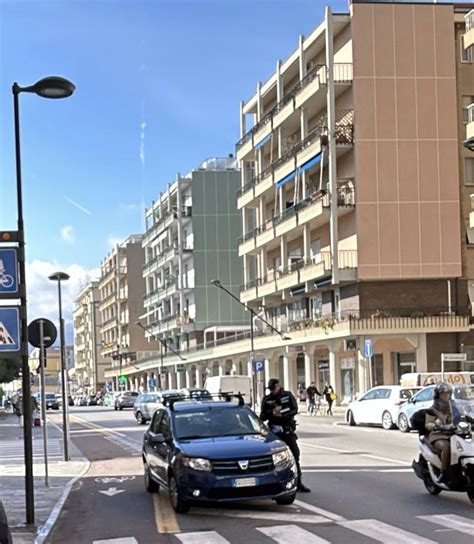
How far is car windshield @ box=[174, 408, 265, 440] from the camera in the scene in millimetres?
12531

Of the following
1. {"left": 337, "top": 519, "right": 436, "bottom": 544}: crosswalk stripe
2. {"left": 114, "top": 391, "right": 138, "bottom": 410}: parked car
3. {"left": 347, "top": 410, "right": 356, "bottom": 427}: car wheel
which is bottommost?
{"left": 114, "top": 391, "right": 138, "bottom": 410}: parked car

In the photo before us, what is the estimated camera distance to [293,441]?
13461mm

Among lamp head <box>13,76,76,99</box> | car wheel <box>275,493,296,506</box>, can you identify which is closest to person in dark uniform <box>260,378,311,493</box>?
car wheel <box>275,493,296,506</box>

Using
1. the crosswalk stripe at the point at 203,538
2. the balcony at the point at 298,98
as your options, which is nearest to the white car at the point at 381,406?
the crosswalk stripe at the point at 203,538

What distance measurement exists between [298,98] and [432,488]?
44902 millimetres

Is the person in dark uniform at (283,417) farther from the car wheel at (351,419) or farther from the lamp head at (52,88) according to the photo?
the car wheel at (351,419)

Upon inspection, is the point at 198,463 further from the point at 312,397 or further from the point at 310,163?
the point at 310,163

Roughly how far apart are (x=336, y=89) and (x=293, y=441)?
1574 inches

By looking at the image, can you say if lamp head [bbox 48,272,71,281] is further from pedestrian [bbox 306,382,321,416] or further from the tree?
the tree

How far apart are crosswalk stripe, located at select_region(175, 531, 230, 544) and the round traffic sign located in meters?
6.45

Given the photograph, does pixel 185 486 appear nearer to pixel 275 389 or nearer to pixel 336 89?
pixel 275 389

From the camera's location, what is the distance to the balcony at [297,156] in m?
50.1

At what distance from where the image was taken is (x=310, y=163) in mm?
53312

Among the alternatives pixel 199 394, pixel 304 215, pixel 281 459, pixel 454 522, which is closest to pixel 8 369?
pixel 304 215
